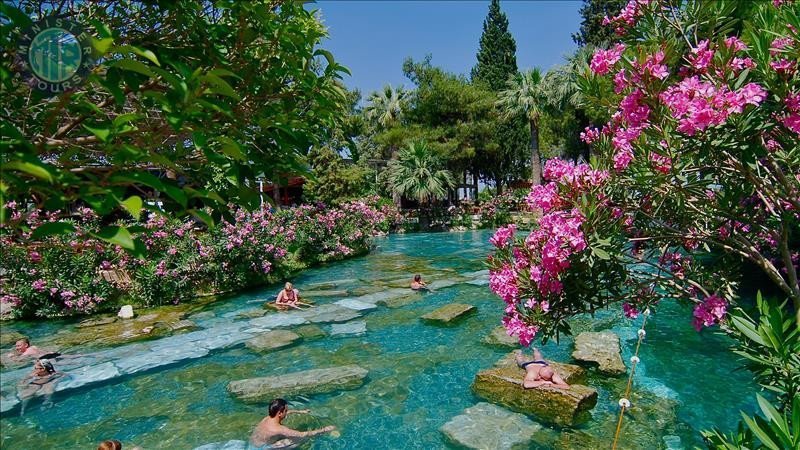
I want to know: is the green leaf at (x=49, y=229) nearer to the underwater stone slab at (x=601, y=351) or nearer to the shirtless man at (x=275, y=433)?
the shirtless man at (x=275, y=433)

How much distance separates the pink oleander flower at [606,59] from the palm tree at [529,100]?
34.5 meters

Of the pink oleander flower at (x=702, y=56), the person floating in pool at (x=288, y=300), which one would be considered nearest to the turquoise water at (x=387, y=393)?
the person floating in pool at (x=288, y=300)

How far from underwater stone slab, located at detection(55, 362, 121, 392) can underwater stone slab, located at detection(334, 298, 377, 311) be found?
6459mm

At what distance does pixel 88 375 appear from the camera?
981 centimetres

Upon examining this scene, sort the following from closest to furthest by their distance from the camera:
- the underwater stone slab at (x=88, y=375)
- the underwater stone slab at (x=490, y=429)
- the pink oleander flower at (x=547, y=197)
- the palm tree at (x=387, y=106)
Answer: the pink oleander flower at (x=547, y=197) < the underwater stone slab at (x=490, y=429) < the underwater stone slab at (x=88, y=375) < the palm tree at (x=387, y=106)

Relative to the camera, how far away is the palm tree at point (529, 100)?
37.5 metres

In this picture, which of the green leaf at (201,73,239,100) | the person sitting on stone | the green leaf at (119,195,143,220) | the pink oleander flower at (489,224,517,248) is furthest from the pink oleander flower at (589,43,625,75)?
the person sitting on stone

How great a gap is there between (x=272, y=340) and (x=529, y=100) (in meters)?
31.0

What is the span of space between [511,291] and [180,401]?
6995 millimetres

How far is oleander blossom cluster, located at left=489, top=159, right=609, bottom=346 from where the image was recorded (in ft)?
12.0

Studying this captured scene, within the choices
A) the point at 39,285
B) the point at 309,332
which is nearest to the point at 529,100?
the point at 309,332

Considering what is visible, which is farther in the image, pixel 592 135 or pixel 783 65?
pixel 592 135

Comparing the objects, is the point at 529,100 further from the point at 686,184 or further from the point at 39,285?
the point at 686,184

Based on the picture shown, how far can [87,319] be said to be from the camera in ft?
45.9
